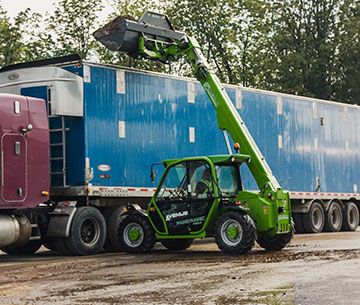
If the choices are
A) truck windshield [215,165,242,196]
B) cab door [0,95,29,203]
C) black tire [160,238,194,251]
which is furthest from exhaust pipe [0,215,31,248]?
truck windshield [215,165,242,196]

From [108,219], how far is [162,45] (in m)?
4.34

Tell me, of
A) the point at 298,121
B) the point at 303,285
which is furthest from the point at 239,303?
the point at 298,121

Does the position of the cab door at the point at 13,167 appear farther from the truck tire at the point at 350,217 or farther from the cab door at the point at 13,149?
the truck tire at the point at 350,217

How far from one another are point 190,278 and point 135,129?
25.2ft

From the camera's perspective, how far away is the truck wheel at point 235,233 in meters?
15.4

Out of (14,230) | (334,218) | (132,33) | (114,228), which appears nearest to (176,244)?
(114,228)

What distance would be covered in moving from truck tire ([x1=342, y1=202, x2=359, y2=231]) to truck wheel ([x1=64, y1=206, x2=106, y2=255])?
11115 mm

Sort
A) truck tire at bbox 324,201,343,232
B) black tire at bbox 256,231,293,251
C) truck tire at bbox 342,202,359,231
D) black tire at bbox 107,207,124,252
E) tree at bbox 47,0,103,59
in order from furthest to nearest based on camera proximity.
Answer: tree at bbox 47,0,103,59 → truck tire at bbox 342,202,359,231 → truck tire at bbox 324,201,343,232 → black tire at bbox 107,207,124,252 → black tire at bbox 256,231,293,251

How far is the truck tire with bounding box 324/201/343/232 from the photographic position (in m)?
25.4

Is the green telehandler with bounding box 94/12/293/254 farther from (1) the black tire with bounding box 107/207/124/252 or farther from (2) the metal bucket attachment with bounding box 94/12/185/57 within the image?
Result: (1) the black tire with bounding box 107/207/124/252

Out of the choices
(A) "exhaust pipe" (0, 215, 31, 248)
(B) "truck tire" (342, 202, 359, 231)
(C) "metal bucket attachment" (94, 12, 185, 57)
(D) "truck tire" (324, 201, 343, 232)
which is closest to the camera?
(A) "exhaust pipe" (0, 215, 31, 248)

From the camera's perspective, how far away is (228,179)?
16.5 meters

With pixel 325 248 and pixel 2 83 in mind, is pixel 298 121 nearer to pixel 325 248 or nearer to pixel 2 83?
pixel 325 248

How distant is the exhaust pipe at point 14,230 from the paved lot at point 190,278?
0.44 metres
